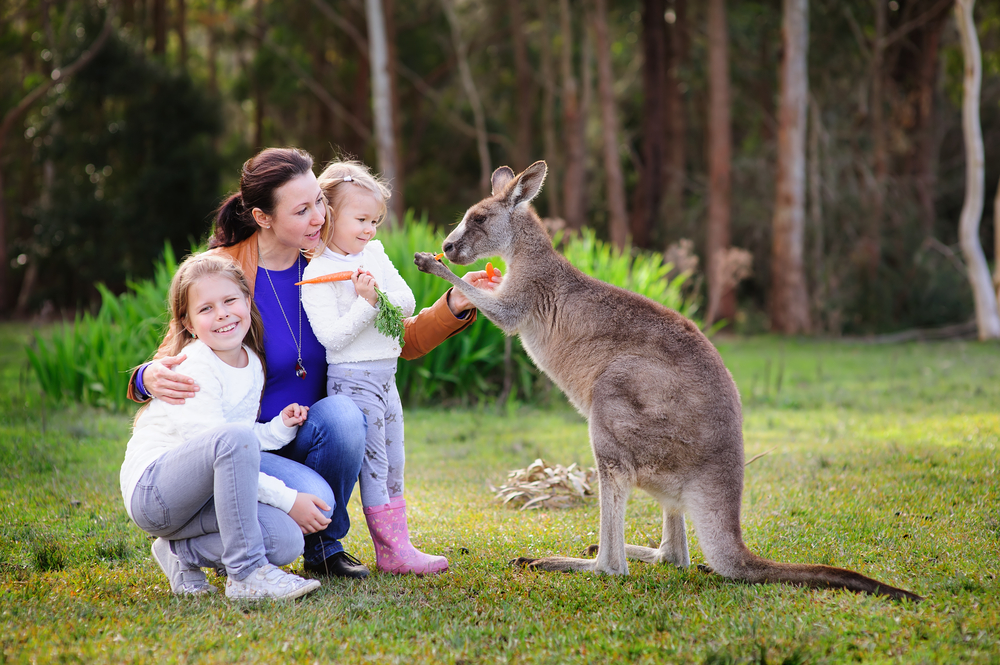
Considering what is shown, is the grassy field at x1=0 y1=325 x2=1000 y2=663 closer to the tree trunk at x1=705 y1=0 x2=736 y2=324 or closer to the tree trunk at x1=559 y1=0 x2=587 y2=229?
the tree trunk at x1=705 y1=0 x2=736 y2=324

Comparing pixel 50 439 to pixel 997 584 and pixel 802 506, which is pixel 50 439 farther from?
pixel 997 584

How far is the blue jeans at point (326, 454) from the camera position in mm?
3324

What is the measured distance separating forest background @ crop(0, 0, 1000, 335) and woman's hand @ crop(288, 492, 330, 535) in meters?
9.34

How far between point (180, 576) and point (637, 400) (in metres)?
1.95

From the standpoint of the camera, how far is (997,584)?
321 centimetres

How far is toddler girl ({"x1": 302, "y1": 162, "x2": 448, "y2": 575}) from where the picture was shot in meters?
3.47

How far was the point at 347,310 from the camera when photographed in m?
3.49

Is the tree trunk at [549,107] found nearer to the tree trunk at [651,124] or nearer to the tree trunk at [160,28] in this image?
the tree trunk at [651,124]

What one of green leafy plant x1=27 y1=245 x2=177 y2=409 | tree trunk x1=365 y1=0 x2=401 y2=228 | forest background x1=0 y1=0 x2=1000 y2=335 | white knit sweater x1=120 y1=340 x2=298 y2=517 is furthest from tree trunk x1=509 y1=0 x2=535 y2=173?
white knit sweater x1=120 y1=340 x2=298 y2=517

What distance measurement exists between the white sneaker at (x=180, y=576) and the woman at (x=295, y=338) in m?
0.44

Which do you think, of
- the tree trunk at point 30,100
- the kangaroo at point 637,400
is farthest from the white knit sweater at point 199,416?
the tree trunk at point 30,100

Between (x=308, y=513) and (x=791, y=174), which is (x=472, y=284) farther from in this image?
(x=791, y=174)

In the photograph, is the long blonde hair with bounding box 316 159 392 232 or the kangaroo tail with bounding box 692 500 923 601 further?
the long blonde hair with bounding box 316 159 392 232

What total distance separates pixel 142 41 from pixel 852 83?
17.3 metres
